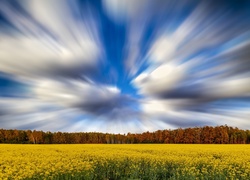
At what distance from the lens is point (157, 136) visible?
12550cm

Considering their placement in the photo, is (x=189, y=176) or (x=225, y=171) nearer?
(x=189, y=176)

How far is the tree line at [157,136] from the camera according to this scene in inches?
4036

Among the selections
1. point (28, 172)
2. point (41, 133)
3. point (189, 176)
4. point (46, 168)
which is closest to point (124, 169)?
point (189, 176)

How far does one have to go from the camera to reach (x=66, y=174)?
15.9 metres

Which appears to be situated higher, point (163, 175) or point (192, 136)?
point (192, 136)

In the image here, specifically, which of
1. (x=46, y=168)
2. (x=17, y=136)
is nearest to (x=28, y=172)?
(x=46, y=168)

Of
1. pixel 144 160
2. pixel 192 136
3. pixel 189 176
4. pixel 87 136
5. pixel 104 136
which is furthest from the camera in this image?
pixel 104 136

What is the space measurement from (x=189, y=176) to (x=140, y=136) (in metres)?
122

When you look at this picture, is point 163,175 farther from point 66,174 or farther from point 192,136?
point 192,136

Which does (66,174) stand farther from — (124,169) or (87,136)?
(87,136)

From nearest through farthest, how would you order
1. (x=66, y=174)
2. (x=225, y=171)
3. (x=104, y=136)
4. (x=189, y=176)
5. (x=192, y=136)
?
1. (x=66, y=174)
2. (x=189, y=176)
3. (x=225, y=171)
4. (x=192, y=136)
5. (x=104, y=136)

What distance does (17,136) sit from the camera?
114m

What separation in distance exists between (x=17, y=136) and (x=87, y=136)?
115 ft

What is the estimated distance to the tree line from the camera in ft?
336
